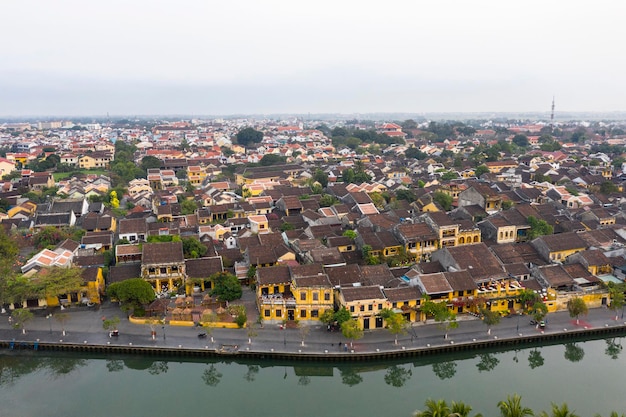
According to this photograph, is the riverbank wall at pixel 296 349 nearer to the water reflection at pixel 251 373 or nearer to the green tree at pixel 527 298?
the water reflection at pixel 251 373

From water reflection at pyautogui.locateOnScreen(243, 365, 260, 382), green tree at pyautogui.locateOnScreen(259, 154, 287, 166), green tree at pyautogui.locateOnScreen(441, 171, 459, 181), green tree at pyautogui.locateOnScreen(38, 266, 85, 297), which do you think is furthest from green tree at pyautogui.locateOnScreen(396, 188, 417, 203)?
green tree at pyautogui.locateOnScreen(38, 266, 85, 297)

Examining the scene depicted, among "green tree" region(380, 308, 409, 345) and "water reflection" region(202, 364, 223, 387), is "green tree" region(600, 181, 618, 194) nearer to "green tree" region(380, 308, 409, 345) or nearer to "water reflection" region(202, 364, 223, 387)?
"green tree" region(380, 308, 409, 345)

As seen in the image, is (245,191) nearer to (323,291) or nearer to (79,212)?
(79,212)

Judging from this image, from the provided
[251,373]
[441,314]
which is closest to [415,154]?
[441,314]

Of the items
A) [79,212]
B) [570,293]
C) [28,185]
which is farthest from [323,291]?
[28,185]

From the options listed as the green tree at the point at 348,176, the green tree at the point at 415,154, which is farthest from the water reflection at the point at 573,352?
the green tree at the point at 415,154

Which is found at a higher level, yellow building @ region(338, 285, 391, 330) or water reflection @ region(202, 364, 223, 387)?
yellow building @ region(338, 285, 391, 330)
